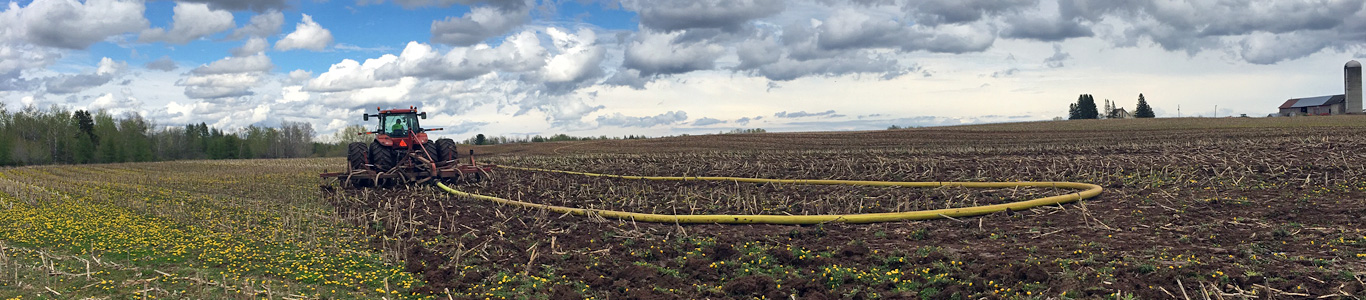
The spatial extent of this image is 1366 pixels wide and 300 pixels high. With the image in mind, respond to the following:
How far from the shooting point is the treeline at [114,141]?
58156 mm

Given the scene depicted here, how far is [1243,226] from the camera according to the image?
327 inches

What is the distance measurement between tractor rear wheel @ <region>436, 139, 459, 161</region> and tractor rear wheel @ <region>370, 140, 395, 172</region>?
1342 mm

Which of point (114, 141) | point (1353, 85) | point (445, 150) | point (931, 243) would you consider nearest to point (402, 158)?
point (445, 150)

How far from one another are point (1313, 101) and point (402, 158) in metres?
92.2

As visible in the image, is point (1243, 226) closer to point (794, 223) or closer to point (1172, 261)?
point (1172, 261)

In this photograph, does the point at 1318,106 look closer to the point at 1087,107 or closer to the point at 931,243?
the point at 1087,107

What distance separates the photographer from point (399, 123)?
18938mm

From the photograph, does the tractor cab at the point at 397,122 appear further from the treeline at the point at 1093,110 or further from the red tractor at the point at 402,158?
the treeline at the point at 1093,110

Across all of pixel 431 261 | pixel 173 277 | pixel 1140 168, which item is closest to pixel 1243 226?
pixel 1140 168

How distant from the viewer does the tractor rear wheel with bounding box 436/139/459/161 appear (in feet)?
61.9

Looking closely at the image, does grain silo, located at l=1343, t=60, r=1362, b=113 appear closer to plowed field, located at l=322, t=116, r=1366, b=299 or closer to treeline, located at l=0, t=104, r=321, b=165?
plowed field, located at l=322, t=116, r=1366, b=299

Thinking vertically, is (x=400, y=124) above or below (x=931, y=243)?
above

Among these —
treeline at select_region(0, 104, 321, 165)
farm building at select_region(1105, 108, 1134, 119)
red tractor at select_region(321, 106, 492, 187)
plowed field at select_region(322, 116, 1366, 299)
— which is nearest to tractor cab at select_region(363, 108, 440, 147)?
red tractor at select_region(321, 106, 492, 187)

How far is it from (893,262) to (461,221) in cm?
635
